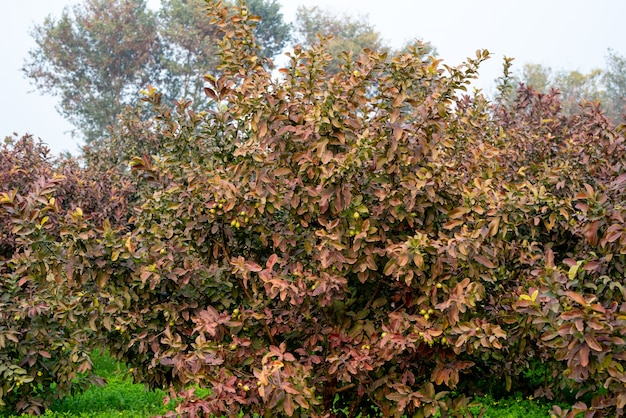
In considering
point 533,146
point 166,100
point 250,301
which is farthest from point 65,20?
point 250,301

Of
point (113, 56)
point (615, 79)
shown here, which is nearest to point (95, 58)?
point (113, 56)

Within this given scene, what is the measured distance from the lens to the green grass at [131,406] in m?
6.27

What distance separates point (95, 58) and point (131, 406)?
30.2 m

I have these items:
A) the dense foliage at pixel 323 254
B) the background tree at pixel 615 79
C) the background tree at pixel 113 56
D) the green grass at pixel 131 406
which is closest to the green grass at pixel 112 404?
the green grass at pixel 131 406

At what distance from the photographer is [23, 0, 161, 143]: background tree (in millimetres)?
34344

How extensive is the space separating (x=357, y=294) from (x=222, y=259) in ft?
2.62

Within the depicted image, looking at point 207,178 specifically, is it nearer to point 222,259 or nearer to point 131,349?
point 222,259

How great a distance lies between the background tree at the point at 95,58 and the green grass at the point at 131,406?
28369 millimetres

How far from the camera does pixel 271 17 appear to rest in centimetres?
3919

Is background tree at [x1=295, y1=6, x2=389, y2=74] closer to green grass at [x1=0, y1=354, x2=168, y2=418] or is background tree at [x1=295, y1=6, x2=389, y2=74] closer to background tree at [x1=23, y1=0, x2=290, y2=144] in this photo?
background tree at [x1=23, y1=0, x2=290, y2=144]

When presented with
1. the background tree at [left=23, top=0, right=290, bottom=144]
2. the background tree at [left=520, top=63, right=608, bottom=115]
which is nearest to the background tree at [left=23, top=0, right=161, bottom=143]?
the background tree at [left=23, top=0, right=290, bottom=144]

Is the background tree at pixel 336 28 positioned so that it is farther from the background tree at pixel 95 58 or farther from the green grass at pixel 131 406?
the green grass at pixel 131 406

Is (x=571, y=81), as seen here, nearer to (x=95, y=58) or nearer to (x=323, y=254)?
(x=95, y=58)

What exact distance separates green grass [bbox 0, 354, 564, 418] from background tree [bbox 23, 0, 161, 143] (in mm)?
28369
